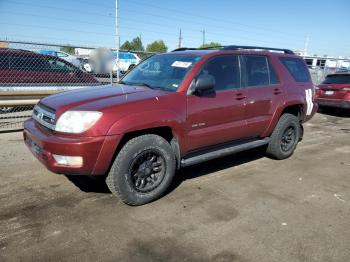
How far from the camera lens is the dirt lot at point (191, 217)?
303 cm

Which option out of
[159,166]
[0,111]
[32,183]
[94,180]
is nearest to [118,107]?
[159,166]

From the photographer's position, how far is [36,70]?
31.5 ft

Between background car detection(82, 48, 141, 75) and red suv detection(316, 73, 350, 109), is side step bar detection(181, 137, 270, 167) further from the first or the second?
red suv detection(316, 73, 350, 109)

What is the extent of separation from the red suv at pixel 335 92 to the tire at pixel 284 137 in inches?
229

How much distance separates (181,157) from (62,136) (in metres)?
1.50

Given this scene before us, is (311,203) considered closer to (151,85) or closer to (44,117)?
(151,85)

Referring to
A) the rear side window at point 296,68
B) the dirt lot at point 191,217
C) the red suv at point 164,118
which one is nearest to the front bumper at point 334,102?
the rear side window at point 296,68

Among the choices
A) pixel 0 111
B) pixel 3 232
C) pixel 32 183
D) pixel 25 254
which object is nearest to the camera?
pixel 25 254

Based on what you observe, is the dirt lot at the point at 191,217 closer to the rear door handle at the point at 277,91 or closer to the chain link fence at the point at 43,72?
the rear door handle at the point at 277,91

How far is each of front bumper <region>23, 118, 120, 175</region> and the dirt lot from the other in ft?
1.69

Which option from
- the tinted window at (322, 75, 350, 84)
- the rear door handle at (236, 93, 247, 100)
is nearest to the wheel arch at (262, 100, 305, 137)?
the rear door handle at (236, 93, 247, 100)

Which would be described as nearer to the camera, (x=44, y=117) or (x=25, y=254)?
(x=25, y=254)

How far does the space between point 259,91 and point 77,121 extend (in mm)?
2835

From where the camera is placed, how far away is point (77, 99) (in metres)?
3.85
